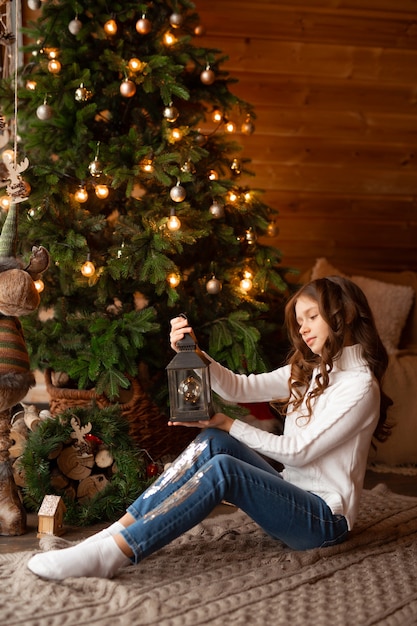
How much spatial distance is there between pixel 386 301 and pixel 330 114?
922 mm

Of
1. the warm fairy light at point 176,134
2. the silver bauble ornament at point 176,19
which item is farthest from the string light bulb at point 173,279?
the silver bauble ornament at point 176,19

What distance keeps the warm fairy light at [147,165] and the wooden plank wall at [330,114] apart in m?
0.84

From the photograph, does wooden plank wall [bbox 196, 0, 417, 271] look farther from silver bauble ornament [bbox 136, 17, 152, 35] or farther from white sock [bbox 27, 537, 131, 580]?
white sock [bbox 27, 537, 131, 580]

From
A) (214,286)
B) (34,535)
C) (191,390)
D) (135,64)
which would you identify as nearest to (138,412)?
(214,286)

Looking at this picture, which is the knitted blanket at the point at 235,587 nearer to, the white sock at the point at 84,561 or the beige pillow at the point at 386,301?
the white sock at the point at 84,561

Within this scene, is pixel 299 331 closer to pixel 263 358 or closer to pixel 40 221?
pixel 263 358

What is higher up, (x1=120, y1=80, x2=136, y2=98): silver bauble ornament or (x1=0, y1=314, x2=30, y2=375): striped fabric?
(x1=120, y1=80, x2=136, y2=98): silver bauble ornament

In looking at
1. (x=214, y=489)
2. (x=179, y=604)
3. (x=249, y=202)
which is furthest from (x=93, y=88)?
(x=179, y=604)

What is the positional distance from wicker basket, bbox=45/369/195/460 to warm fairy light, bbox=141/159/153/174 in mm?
772

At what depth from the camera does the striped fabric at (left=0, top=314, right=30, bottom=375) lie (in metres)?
2.23

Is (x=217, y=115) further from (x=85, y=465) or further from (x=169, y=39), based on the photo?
(x=85, y=465)

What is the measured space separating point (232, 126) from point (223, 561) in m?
1.74

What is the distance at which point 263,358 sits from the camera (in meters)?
2.87

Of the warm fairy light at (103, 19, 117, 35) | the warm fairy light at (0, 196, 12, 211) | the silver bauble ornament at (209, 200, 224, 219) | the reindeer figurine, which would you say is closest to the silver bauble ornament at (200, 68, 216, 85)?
the warm fairy light at (103, 19, 117, 35)
